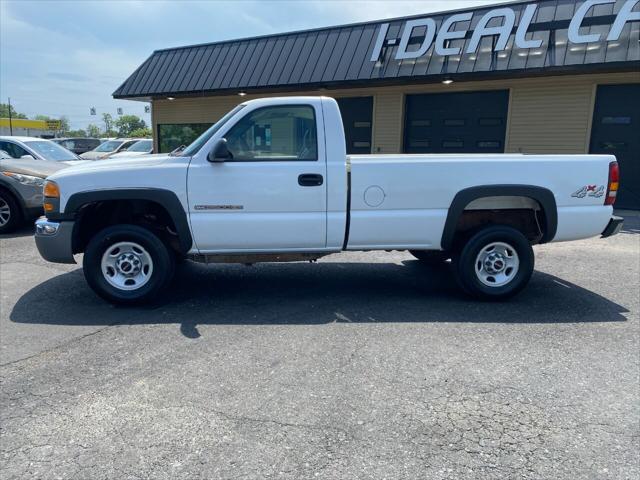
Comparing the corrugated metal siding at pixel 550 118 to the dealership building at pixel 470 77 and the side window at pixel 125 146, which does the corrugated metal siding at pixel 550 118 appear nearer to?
the dealership building at pixel 470 77

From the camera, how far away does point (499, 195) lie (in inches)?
193

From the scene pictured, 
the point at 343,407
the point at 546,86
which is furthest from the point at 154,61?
the point at 343,407

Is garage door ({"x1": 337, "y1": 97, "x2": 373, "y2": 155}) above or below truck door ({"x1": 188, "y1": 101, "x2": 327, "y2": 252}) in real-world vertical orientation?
above

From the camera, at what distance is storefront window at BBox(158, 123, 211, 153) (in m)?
18.5

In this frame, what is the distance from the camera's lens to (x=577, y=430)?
2.81 meters

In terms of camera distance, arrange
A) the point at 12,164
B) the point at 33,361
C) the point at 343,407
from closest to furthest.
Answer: the point at 343,407, the point at 33,361, the point at 12,164

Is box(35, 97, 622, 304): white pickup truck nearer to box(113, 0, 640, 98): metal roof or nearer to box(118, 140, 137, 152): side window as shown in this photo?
box(113, 0, 640, 98): metal roof

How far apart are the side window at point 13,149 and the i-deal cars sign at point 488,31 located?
9178mm

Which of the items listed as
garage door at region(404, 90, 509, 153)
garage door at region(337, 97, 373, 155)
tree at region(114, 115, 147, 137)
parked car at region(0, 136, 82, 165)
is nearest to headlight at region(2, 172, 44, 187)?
parked car at region(0, 136, 82, 165)

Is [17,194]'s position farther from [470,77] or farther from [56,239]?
[470,77]

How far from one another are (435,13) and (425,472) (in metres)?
13.1

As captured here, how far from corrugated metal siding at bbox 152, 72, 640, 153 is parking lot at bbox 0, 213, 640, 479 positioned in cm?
803

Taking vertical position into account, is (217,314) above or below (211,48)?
below

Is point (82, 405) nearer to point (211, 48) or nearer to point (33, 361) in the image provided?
point (33, 361)
